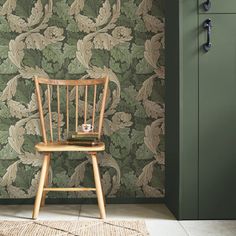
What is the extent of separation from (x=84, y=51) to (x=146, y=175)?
1.00 m

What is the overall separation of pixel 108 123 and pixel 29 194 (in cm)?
76

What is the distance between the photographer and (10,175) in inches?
122

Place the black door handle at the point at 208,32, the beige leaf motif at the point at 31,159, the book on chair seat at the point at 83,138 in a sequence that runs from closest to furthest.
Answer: the black door handle at the point at 208,32 → the book on chair seat at the point at 83,138 → the beige leaf motif at the point at 31,159

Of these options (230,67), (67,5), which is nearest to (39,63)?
(67,5)

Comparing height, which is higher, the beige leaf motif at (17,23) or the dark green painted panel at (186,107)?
the beige leaf motif at (17,23)

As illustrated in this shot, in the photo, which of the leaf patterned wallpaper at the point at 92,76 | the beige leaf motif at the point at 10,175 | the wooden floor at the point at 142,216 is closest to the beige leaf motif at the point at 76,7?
the leaf patterned wallpaper at the point at 92,76


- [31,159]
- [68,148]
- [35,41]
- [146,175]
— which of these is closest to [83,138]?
[68,148]

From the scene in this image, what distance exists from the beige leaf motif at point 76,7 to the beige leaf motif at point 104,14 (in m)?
0.14

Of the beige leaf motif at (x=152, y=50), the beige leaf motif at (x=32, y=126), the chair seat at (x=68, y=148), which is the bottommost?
the chair seat at (x=68, y=148)

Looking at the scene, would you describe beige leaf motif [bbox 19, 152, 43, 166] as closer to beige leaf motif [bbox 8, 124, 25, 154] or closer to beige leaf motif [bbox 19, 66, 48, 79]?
beige leaf motif [bbox 8, 124, 25, 154]

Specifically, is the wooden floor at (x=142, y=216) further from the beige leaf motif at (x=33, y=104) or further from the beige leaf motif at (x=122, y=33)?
the beige leaf motif at (x=122, y=33)

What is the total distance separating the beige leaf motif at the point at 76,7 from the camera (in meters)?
3.11

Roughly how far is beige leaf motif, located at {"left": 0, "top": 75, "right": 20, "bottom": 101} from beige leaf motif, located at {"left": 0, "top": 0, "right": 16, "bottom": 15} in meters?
0.46

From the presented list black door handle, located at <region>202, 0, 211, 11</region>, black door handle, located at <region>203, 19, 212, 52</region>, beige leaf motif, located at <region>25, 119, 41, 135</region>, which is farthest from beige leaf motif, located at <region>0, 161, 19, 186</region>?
black door handle, located at <region>202, 0, 211, 11</region>
